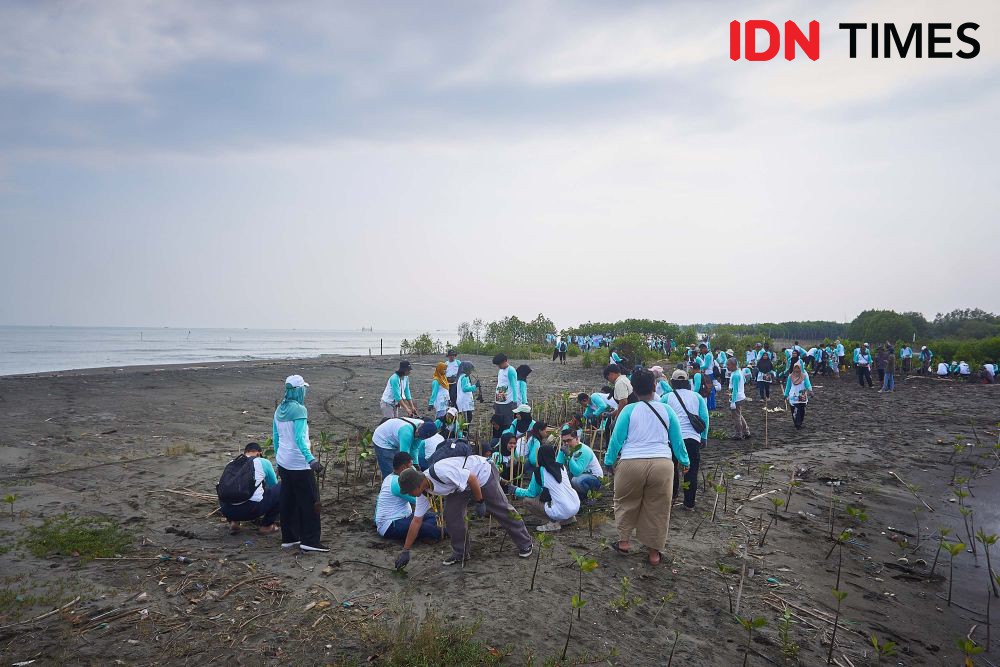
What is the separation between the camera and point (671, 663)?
398 cm

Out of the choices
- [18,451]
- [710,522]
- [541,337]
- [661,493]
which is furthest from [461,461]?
[541,337]

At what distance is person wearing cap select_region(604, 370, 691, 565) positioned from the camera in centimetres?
543

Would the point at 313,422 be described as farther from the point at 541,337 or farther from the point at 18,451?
the point at 541,337

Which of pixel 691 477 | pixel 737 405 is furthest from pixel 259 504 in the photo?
pixel 737 405

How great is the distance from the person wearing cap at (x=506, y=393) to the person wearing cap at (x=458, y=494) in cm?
456

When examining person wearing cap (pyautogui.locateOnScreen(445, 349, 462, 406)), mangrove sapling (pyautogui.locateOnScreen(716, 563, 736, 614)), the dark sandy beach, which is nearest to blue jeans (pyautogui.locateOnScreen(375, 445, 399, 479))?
the dark sandy beach

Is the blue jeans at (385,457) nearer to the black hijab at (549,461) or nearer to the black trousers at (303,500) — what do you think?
the black trousers at (303,500)

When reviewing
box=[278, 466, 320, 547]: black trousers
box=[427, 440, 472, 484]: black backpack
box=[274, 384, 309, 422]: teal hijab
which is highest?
box=[274, 384, 309, 422]: teal hijab

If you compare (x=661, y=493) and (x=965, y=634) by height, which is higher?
(x=661, y=493)

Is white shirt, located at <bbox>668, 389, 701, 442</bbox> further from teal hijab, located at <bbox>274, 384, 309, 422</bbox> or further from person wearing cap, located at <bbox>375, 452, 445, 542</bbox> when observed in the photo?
teal hijab, located at <bbox>274, 384, 309, 422</bbox>

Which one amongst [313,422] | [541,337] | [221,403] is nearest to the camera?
[313,422]

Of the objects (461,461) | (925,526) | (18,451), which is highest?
(461,461)

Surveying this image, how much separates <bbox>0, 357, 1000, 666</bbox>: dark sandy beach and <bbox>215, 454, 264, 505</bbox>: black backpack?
1.68 ft

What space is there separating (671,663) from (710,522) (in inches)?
130
